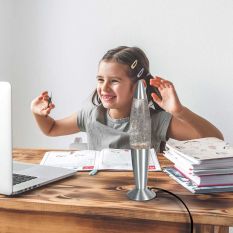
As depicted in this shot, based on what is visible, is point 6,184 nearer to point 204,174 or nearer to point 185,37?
point 204,174

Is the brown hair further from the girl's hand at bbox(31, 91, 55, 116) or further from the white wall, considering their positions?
the girl's hand at bbox(31, 91, 55, 116)

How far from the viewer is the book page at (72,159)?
1222 mm

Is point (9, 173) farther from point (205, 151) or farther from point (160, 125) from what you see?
point (160, 125)

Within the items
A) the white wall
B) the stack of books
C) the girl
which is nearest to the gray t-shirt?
the girl

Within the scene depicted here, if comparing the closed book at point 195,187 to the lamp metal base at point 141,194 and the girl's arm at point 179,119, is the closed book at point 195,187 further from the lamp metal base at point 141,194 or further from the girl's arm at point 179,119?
the girl's arm at point 179,119

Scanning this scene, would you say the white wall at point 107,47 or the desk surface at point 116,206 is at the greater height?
the white wall at point 107,47

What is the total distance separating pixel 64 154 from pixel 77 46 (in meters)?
1.04

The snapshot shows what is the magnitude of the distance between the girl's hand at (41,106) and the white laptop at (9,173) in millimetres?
951

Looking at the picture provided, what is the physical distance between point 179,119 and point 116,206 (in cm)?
108

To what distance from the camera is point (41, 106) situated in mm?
2059

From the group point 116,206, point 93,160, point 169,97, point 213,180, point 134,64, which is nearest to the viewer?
point 116,206

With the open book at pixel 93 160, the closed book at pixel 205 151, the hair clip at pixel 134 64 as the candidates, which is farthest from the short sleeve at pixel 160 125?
the closed book at pixel 205 151

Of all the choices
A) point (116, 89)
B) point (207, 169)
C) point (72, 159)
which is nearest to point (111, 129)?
point (116, 89)

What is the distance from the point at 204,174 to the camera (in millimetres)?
944
